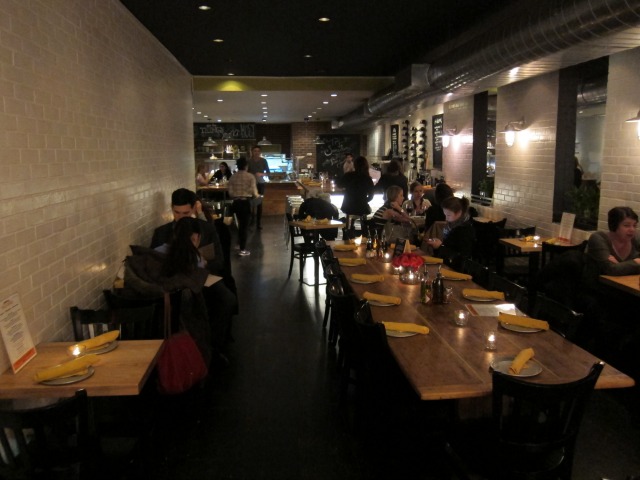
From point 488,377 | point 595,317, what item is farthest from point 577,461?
point 595,317

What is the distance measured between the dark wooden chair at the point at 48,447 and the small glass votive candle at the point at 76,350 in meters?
0.51

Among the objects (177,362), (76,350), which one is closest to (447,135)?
(177,362)

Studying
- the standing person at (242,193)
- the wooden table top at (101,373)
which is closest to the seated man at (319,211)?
the standing person at (242,193)

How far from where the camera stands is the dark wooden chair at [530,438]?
245cm

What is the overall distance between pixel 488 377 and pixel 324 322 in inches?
123

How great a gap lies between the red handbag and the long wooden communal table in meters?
1.25

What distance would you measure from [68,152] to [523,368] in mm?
2991

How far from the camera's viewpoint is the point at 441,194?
6.94 metres

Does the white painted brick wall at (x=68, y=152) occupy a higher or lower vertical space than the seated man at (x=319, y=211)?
higher

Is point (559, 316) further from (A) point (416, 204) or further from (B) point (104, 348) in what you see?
(A) point (416, 204)

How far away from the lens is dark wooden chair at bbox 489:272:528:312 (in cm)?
391

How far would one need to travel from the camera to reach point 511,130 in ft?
27.0

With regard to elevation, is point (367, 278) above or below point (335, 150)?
below

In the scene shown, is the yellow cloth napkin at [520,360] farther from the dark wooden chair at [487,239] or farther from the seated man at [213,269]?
the dark wooden chair at [487,239]
